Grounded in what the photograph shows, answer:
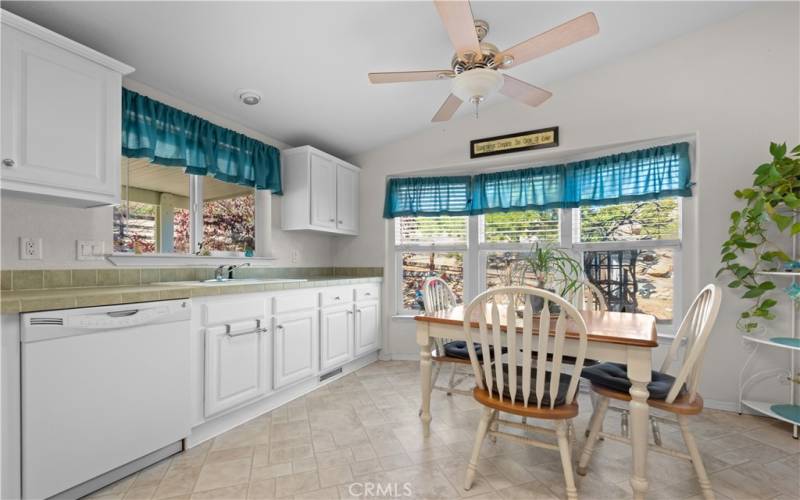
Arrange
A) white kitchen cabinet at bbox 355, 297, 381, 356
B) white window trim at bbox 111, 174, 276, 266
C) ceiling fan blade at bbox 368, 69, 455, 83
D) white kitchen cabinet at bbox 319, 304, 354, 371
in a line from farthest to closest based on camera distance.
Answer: white kitchen cabinet at bbox 355, 297, 381, 356
white kitchen cabinet at bbox 319, 304, 354, 371
white window trim at bbox 111, 174, 276, 266
ceiling fan blade at bbox 368, 69, 455, 83

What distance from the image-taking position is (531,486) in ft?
5.61

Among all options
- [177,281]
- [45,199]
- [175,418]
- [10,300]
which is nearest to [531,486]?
[175,418]

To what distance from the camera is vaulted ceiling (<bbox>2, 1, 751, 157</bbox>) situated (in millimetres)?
1961

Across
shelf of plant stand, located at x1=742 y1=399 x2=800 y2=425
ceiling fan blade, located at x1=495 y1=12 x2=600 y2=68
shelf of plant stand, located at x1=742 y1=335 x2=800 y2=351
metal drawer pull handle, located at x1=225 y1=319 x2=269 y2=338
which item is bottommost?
shelf of plant stand, located at x1=742 y1=399 x2=800 y2=425

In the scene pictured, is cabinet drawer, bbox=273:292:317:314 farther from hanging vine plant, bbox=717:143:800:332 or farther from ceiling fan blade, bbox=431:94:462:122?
hanging vine plant, bbox=717:143:800:332

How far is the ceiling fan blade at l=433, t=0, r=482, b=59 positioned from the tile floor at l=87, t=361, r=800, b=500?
6.80 feet

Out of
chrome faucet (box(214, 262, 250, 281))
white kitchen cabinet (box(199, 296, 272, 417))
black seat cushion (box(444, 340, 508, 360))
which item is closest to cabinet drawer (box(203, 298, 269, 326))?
white kitchen cabinet (box(199, 296, 272, 417))

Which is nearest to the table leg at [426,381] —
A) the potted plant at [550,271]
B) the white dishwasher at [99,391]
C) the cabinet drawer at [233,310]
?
the potted plant at [550,271]

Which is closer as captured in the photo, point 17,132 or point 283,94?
point 17,132

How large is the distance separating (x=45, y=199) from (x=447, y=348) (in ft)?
7.88

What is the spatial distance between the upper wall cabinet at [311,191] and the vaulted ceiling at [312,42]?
1.02 ft

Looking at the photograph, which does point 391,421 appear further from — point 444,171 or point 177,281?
point 444,171

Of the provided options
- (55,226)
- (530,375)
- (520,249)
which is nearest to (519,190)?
(520,249)

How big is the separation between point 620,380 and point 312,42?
103 inches
